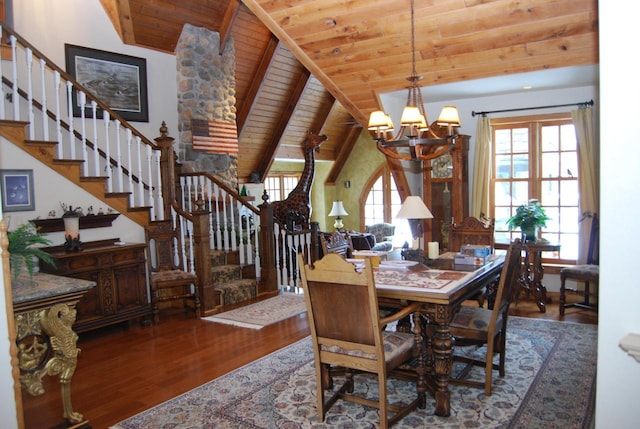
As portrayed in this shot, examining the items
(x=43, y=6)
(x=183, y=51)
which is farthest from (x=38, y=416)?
(x=183, y=51)

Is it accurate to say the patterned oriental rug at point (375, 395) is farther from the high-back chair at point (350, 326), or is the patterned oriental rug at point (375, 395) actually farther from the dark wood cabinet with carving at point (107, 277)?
the dark wood cabinet with carving at point (107, 277)

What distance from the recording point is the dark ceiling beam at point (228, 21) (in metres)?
7.20

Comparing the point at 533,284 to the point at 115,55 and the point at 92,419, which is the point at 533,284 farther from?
the point at 115,55

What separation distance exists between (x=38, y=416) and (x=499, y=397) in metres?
2.96

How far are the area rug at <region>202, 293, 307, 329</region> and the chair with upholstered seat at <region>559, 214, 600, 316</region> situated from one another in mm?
2796

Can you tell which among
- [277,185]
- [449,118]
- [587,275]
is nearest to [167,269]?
[449,118]

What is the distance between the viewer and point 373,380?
353 centimetres

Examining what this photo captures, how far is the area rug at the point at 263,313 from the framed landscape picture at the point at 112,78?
308 cm

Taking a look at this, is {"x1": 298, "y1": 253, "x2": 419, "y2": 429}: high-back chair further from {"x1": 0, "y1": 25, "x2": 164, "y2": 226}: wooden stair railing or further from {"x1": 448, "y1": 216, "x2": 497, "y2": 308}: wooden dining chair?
{"x1": 0, "y1": 25, "x2": 164, "y2": 226}: wooden stair railing

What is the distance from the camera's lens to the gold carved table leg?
2549 millimetres

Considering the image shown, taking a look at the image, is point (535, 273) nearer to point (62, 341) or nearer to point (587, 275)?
point (587, 275)

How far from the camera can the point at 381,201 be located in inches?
494

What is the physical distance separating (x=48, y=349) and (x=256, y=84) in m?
6.91

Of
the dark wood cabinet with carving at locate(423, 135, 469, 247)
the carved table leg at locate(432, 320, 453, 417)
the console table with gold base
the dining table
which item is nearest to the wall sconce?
the console table with gold base
